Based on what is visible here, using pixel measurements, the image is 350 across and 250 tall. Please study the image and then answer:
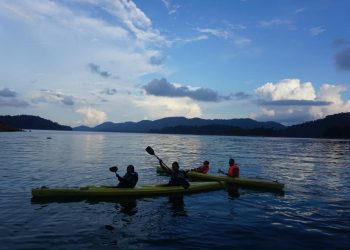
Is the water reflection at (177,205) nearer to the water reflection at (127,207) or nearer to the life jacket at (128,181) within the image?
the water reflection at (127,207)

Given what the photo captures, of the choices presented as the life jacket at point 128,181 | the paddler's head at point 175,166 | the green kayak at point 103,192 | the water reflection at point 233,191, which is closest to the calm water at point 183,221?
the water reflection at point 233,191

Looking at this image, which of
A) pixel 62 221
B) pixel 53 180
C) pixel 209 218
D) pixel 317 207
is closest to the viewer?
pixel 62 221

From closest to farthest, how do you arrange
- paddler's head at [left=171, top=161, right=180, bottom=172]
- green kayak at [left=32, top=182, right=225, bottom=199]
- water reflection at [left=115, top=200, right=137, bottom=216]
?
water reflection at [left=115, top=200, right=137, bottom=216] → green kayak at [left=32, top=182, right=225, bottom=199] → paddler's head at [left=171, top=161, right=180, bottom=172]

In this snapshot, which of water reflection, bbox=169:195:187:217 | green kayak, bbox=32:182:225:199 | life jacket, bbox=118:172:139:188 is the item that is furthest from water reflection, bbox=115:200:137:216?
water reflection, bbox=169:195:187:217

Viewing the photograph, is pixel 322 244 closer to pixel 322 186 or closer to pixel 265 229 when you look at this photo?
pixel 265 229

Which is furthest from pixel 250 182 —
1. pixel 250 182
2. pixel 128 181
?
pixel 128 181

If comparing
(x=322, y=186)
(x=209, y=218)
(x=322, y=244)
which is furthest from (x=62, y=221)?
(x=322, y=186)

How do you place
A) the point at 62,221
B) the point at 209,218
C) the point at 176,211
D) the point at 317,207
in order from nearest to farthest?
the point at 62,221
the point at 209,218
the point at 176,211
the point at 317,207

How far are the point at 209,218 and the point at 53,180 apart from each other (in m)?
14.1

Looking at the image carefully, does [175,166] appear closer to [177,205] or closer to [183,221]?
[177,205]

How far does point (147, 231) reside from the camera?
13.4m

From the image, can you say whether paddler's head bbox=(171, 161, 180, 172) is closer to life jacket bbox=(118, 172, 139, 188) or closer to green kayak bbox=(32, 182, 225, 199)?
green kayak bbox=(32, 182, 225, 199)

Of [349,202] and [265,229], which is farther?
[349,202]

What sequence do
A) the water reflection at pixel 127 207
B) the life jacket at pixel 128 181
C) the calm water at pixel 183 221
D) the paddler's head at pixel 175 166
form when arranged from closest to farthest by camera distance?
the calm water at pixel 183 221 < the water reflection at pixel 127 207 < the life jacket at pixel 128 181 < the paddler's head at pixel 175 166
